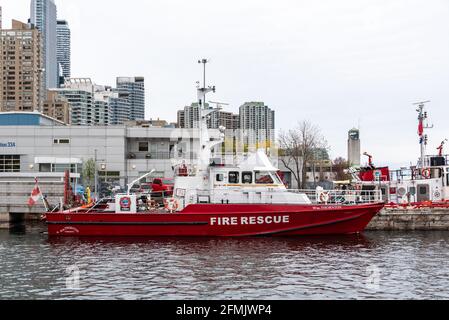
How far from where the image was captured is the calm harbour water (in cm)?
1633

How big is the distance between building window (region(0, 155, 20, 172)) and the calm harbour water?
105 feet

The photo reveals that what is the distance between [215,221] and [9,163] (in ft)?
126

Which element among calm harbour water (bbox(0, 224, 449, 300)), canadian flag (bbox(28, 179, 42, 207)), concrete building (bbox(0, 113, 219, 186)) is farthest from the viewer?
concrete building (bbox(0, 113, 219, 186))

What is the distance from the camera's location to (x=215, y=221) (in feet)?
94.0

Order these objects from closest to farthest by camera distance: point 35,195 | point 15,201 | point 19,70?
point 35,195, point 15,201, point 19,70

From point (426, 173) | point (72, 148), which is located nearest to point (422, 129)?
point (426, 173)

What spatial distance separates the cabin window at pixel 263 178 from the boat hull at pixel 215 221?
152 centimetres

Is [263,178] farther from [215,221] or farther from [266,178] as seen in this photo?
[215,221]

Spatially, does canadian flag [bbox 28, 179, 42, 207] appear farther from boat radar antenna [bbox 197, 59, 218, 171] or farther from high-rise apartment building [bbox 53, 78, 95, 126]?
high-rise apartment building [bbox 53, 78, 95, 126]

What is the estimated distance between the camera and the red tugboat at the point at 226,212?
28.8 meters

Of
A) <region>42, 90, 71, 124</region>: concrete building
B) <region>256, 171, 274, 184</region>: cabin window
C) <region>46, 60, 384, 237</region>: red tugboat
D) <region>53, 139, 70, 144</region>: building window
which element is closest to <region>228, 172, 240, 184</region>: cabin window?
<region>46, 60, 384, 237</region>: red tugboat

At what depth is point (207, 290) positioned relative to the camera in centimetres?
1653

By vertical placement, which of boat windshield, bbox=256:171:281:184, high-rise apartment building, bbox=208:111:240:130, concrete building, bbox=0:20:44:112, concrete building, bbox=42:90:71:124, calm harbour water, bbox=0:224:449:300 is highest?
concrete building, bbox=0:20:44:112
